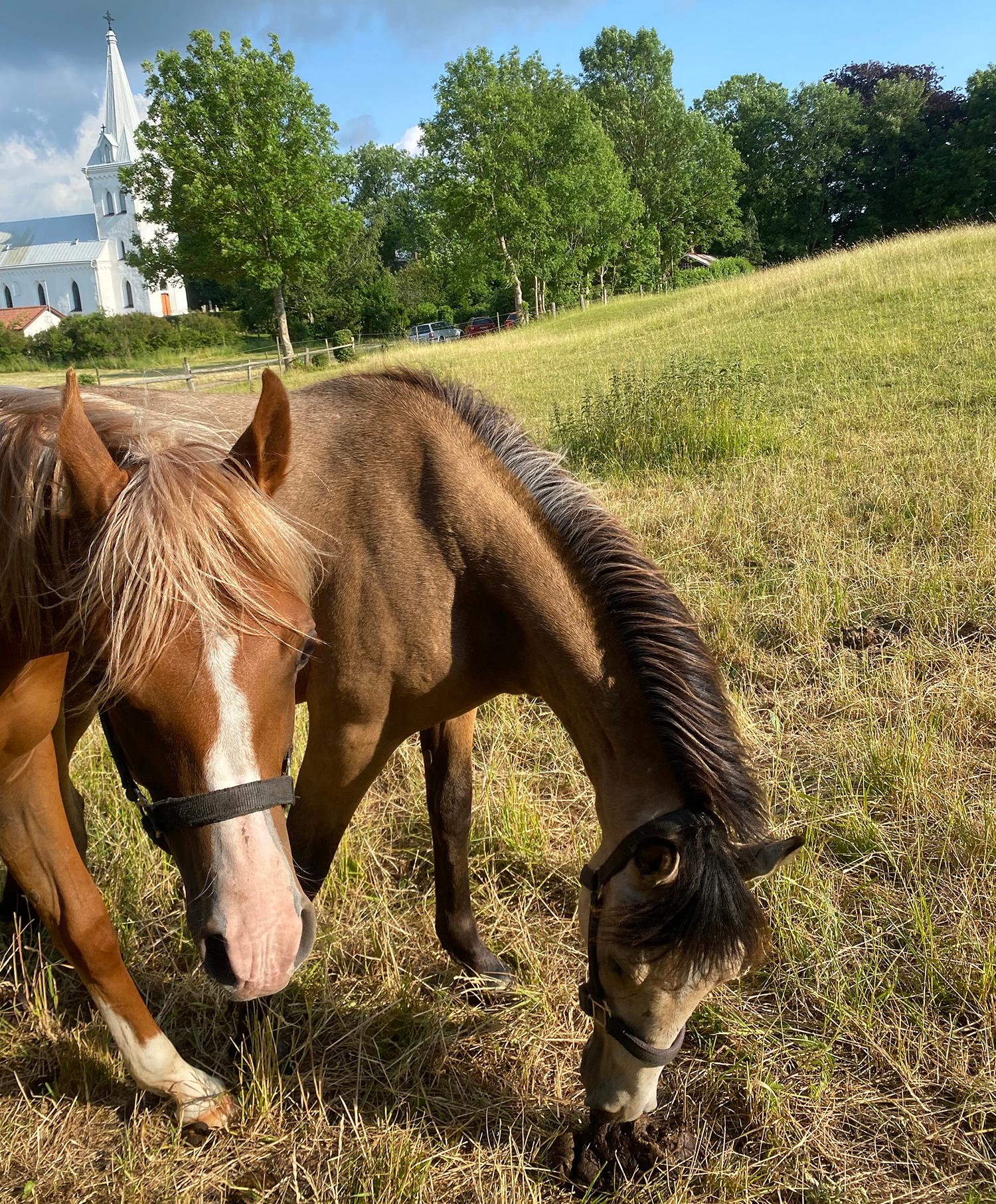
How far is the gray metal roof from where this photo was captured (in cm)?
7381

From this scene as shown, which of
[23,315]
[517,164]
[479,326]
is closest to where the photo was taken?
[517,164]

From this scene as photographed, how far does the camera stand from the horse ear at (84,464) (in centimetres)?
144

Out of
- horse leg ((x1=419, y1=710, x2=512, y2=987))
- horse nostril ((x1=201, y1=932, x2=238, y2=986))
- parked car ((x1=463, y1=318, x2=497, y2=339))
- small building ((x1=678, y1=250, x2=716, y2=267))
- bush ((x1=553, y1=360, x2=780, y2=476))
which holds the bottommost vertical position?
horse leg ((x1=419, y1=710, x2=512, y2=987))

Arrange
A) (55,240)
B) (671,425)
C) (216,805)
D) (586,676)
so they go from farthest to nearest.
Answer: (55,240) < (671,425) < (586,676) < (216,805)

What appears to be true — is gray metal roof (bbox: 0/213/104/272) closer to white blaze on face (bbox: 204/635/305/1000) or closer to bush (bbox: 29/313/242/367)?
bush (bbox: 29/313/242/367)

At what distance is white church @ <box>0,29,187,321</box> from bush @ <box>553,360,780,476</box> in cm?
7793

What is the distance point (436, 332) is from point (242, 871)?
49.5m

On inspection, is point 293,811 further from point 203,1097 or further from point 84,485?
point 84,485

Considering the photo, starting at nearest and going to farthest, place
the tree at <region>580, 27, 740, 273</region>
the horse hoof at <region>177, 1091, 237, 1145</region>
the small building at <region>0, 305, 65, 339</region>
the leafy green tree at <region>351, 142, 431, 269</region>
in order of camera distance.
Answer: the horse hoof at <region>177, 1091, 237, 1145</region> < the tree at <region>580, 27, 740, 273</region> < the small building at <region>0, 305, 65, 339</region> < the leafy green tree at <region>351, 142, 431, 269</region>

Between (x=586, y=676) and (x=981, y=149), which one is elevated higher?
(x=981, y=149)

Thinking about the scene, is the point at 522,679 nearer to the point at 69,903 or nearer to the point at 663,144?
the point at 69,903

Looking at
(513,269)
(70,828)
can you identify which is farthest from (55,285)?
(70,828)

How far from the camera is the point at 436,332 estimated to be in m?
47.5

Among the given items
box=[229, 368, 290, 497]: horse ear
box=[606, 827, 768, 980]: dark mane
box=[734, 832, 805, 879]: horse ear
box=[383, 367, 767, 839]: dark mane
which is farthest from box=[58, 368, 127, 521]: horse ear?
box=[734, 832, 805, 879]: horse ear
